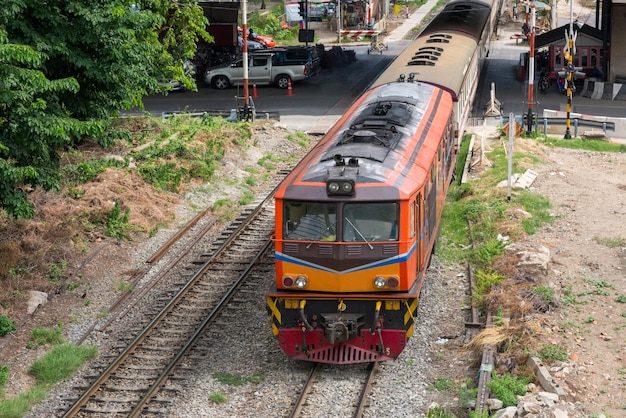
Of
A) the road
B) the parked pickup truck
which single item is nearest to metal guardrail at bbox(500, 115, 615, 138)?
the road

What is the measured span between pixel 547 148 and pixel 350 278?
16748 millimetres

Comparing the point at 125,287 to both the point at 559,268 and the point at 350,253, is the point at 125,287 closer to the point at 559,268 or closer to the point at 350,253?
the point at 350,253

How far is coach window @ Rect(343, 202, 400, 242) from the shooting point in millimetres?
12383

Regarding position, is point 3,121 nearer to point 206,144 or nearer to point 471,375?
point 471,375

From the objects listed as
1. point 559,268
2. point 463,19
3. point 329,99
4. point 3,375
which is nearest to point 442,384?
point 559,268

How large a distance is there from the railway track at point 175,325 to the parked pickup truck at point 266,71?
67.4ft

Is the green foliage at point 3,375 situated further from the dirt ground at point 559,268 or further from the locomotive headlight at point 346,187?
the locomotive headlight at point 346,187

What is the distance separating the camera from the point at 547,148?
90.6 feet

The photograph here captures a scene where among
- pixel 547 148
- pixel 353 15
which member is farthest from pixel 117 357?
pixel 353 15

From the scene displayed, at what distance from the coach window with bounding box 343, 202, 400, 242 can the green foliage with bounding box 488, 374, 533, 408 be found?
2276 millimetres

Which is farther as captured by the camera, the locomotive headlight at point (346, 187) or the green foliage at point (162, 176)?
the green foliage at point (162, 176)

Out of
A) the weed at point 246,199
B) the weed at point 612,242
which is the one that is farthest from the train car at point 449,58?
the weed at point 246,199

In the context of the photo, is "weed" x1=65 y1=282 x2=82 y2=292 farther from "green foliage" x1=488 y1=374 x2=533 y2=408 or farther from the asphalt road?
the asphalt road

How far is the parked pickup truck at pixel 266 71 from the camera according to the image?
4047 centimetres
